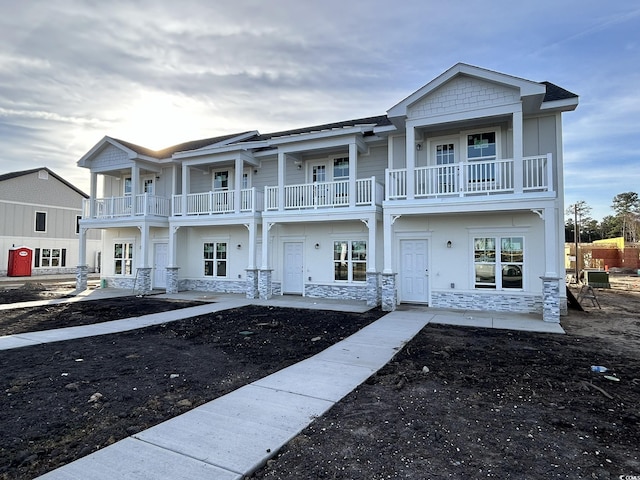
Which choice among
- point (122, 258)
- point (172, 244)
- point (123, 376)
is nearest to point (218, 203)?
point (172, 244)

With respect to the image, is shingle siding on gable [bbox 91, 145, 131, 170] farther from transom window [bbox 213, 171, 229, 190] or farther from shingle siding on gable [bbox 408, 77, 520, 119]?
shingle siding on gable [bbox 408, 77, 520, 119]

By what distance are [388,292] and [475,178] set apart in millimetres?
4536

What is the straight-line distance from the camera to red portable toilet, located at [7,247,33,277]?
25094 mm

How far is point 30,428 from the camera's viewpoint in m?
3.80

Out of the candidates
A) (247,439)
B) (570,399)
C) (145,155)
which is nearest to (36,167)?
(145,155)

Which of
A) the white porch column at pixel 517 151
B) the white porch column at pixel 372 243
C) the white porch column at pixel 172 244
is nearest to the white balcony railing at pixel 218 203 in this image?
the white porch column at pixel 172 244

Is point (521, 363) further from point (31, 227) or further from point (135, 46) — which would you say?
point (31, 227)

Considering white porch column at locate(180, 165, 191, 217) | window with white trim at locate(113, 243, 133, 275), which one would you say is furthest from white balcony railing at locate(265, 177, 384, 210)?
window with white trim at locate(113, 243, 133, 275)

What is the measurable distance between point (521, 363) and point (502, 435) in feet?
9.82

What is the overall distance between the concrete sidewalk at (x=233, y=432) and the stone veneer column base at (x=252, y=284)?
8433 millimetres

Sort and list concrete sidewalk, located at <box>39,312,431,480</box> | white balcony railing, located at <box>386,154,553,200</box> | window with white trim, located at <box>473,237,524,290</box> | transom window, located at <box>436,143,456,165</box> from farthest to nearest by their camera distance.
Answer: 1. transom window, located at <box>436,143,456,165</box>
2. window with white trim, located at <box>473,237,524,290</box>
3. white balcony railing, located at <box>386,154,553,200</box>
4. concrete sidewalk, located at <box>39,312,431,480</box>

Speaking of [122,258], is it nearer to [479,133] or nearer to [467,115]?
[467,115]

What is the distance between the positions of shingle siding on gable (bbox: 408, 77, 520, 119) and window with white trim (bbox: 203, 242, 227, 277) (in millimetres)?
9997

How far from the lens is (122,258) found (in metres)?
18.5
